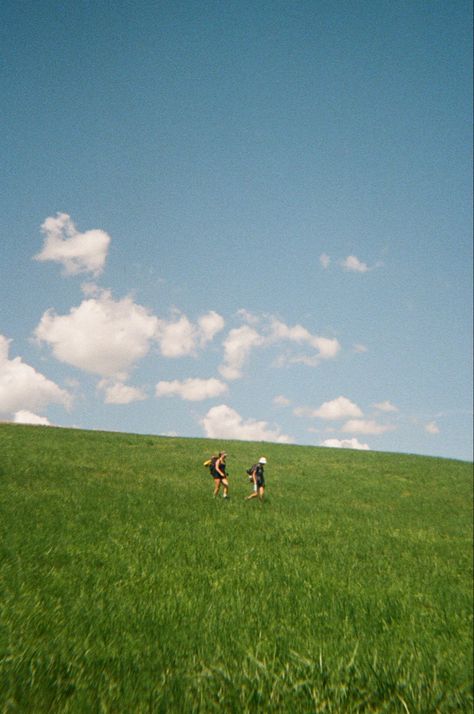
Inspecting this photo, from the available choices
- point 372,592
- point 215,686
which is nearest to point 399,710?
point 215,686

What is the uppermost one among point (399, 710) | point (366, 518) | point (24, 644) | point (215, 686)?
point (399, 710)

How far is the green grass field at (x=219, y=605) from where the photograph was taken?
3.60 meters

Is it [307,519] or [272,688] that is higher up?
[272,688]

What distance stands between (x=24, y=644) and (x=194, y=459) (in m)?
29.1

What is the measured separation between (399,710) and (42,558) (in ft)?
23.9

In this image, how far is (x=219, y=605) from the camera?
649 cm

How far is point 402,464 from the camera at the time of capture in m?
44.4

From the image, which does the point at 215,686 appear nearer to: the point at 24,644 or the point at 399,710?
the point at 399,710

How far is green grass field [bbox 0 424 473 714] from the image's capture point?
360 centimetres

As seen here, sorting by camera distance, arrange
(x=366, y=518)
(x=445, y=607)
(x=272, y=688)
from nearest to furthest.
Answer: (x=272, y=688) → (x=445, y=607) → (x=366, y=518)

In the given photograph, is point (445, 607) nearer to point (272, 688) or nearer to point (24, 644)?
point (272, 688)

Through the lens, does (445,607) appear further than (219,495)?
No

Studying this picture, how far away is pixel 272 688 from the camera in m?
3.53

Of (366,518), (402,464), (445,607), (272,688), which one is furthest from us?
(402,464)
